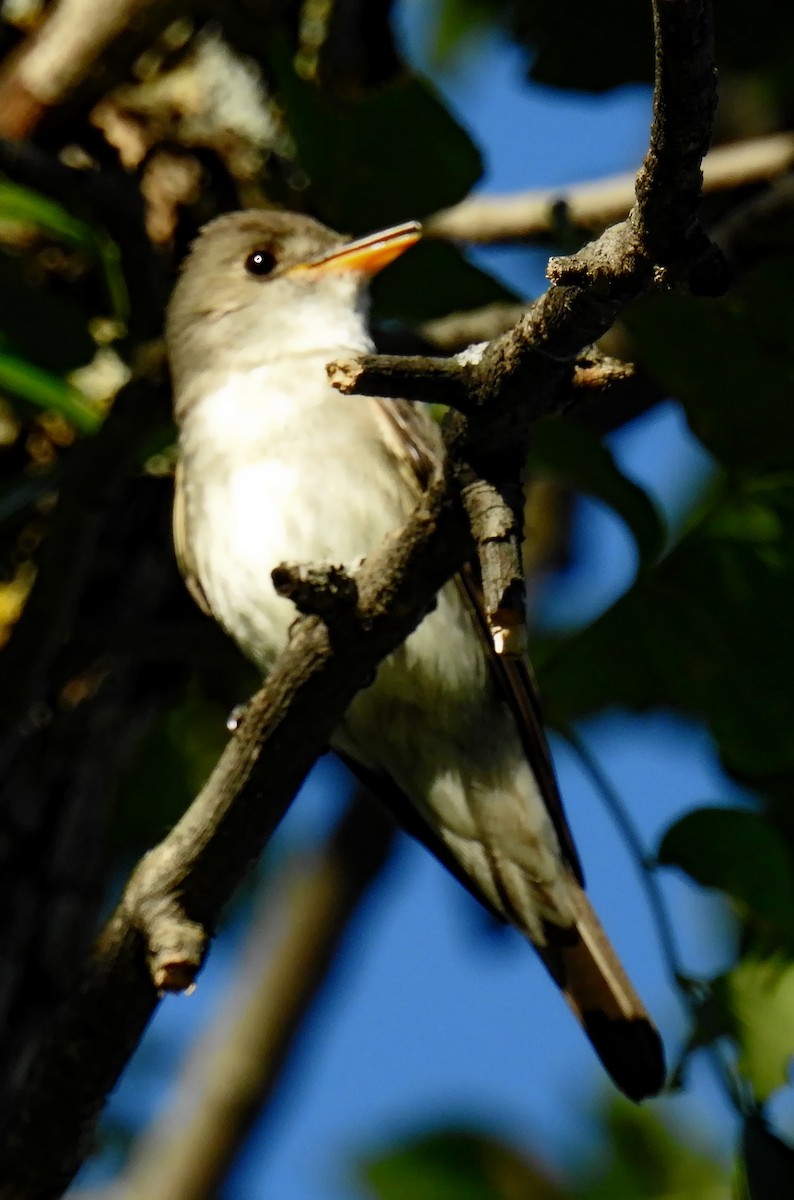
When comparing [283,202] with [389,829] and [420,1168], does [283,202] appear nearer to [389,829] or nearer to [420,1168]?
[389,829]

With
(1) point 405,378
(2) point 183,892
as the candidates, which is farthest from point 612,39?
(2) point 183,892

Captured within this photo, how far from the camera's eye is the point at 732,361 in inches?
134

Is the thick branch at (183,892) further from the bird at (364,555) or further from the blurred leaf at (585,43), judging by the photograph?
the blurred leaf at (585,43)

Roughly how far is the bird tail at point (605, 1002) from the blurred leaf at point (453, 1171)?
0.29 m

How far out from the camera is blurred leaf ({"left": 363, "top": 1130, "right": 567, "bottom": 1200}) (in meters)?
3.66

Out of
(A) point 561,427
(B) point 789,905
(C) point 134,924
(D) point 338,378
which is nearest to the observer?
(D) point 338,378

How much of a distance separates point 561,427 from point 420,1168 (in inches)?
59.6

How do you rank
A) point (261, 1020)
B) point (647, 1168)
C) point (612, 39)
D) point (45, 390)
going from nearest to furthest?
point (45, 390), point (612, 39), point (647, 1168), point (261, 1020)

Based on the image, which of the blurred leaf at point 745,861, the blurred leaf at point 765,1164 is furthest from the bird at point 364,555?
the blurred leaf at point 765,1164

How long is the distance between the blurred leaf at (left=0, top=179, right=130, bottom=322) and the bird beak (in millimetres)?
487

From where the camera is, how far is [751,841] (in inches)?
130

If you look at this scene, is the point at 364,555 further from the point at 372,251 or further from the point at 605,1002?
the point at 605,1002

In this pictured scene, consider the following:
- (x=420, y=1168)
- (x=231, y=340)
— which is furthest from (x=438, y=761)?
(x=231, y=340)

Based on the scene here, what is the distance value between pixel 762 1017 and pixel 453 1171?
2.68 ft
